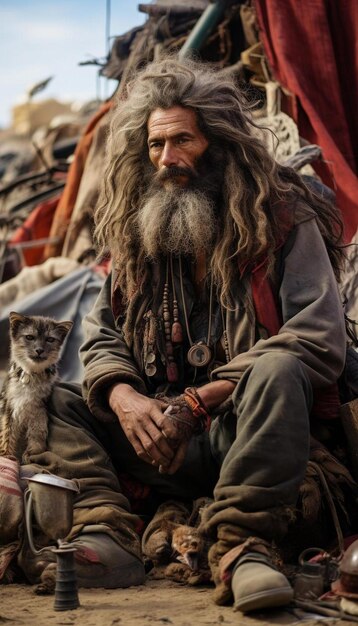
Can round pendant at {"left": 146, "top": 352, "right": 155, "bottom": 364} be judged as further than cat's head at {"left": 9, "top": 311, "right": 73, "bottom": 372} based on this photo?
No

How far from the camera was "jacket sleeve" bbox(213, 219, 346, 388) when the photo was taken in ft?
12.3

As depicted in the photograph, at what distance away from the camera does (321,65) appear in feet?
22.2

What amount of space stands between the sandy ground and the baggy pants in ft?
0.84

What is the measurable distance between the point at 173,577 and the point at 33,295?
403 cm

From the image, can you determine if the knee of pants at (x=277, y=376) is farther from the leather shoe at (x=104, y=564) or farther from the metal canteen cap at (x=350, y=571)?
the leather shoe at (x=104, y=564)

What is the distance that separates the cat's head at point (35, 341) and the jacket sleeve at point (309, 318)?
96 centimetres

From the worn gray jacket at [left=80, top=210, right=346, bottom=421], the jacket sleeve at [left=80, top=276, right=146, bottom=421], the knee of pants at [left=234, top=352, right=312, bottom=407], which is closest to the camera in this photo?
the knee of pants at [left=234, top=352, right=312, bottom=407]

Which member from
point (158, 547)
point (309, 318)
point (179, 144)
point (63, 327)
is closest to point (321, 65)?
point (179, 144)

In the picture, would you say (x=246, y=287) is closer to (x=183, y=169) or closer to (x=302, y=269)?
(x=302, y=269)

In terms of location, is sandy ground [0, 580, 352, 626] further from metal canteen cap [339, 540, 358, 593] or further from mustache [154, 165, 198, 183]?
mustache [154, 165, 198, 183]

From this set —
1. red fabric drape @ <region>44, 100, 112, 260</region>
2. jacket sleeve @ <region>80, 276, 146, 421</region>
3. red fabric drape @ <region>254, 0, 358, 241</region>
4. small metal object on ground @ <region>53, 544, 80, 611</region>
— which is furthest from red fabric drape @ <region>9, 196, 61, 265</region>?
small metal object on ground @ <region>53, 544, 80, 611</region>

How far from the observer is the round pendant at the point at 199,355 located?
4.26 meters

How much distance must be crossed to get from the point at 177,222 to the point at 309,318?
0.81 metres

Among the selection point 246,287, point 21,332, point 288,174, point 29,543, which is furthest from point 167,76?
point 29,543
